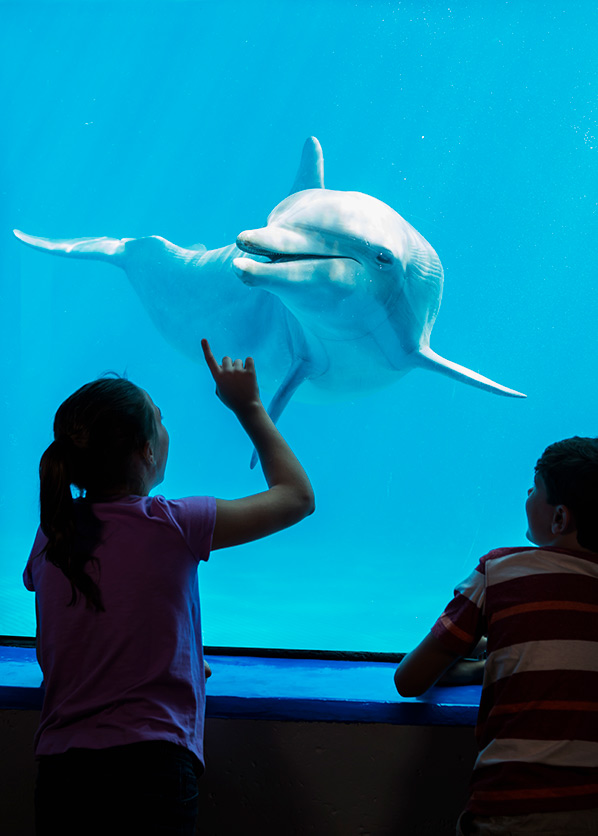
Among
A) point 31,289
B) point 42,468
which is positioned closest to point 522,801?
point 42,468

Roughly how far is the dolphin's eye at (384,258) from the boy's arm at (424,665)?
8.70 feet

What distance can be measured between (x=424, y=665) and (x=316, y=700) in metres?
0.48

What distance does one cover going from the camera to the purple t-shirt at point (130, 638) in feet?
4.12

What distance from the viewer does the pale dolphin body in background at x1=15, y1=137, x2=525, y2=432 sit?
3515 millimetres

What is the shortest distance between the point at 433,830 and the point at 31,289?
1141 inches

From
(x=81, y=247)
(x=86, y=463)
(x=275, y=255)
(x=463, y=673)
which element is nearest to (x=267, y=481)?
Result: (x=86, y=463)

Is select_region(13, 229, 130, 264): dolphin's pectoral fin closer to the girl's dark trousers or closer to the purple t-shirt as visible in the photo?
the purple t-shirt

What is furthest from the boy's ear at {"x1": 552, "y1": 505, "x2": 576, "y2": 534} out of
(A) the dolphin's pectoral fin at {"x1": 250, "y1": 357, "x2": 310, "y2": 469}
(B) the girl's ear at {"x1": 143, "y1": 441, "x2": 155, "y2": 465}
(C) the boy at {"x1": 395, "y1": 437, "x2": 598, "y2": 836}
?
(A) the dolphin's pectoral fin at {"x1": 250, "y1": 357, "x2": 310, "y2": 469}

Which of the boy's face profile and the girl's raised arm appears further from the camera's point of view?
the boy's face profile

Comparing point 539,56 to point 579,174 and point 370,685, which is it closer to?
point 579,174

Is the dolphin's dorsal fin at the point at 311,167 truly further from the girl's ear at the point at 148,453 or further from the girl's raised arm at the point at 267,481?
the girl's ear at the point at 148,453

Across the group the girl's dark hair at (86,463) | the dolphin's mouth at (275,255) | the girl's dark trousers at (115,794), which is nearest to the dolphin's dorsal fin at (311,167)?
the dolphin's mouth at (275,255)

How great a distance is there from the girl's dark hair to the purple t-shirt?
0.03 metres

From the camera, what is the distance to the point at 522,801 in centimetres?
130
